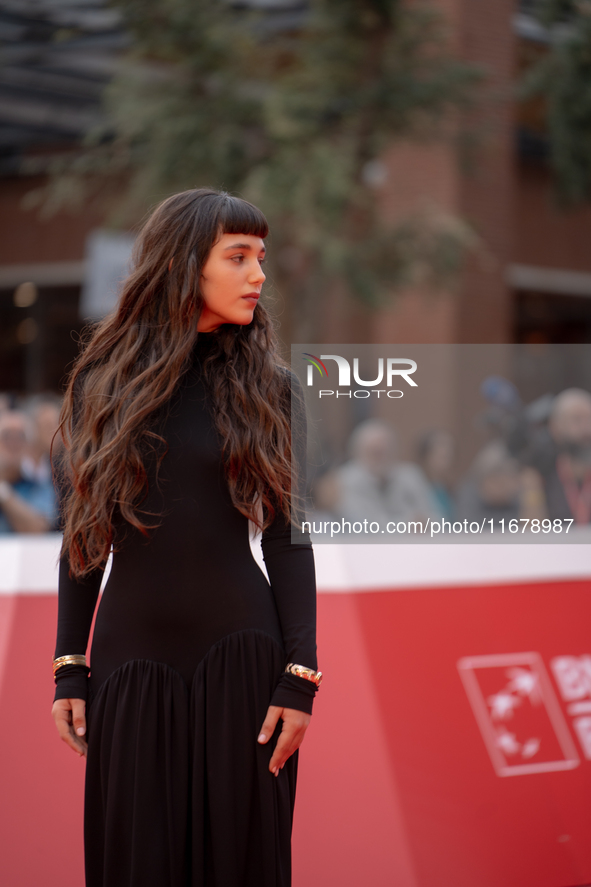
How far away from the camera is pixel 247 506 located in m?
1.96

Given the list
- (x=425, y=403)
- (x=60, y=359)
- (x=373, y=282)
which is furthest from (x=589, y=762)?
(x=60, y=359)

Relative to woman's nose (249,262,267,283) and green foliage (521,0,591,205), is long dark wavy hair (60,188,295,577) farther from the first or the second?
green foliage (521,0,591,205)

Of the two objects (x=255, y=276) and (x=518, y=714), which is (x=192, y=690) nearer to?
(x=255, y=276)

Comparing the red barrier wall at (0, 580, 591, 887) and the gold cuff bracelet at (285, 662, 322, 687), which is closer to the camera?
the gold cuff bracelet at (285, 662, 322, 687)

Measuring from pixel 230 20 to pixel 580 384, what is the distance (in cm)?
649

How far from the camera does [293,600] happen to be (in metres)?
2.00

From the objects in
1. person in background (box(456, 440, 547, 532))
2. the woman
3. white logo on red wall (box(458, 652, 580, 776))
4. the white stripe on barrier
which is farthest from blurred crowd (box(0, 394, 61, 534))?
the woman

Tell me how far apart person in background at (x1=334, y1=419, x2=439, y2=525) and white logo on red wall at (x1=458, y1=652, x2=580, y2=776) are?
54 cm

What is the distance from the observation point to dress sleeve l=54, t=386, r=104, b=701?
2.02 meters

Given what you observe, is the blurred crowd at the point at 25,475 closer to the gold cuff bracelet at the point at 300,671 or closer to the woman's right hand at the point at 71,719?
the woman's right hand at the point at 71,719

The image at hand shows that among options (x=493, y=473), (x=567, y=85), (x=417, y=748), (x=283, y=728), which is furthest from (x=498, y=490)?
(x=567, y=85)

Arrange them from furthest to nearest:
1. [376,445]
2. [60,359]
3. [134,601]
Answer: [60,359] < [376,445] < [134,601]

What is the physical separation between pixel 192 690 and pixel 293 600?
28 cm

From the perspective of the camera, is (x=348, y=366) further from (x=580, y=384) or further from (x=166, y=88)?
(x=166, y=88)
